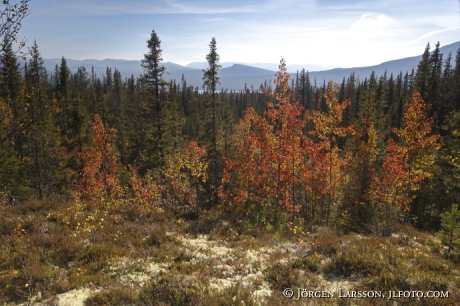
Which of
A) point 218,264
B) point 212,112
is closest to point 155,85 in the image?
point 212,112

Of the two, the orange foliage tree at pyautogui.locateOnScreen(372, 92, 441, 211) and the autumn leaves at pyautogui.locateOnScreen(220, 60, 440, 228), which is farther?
the orange foliage tree at pyautogui.locateOnScreen(372, 92, 441, 211)

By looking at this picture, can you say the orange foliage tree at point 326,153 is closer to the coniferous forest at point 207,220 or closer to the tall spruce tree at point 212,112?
the coniferous forest at point 207,220

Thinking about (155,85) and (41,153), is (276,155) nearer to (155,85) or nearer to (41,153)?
(155,85)

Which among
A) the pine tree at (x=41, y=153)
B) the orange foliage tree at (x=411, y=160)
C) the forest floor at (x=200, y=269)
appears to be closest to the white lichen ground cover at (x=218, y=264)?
the forest floor at (x=200, y=269)

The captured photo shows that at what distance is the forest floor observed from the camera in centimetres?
658

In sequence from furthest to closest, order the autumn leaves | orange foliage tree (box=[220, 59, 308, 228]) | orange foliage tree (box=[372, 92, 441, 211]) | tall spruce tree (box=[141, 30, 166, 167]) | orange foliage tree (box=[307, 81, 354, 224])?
tall spruce tree (box=[141, 30, 166, 167])
orange foliage tree (box=[372, 92, 441, 211])
orange foliage tree (box=[307, 81, 354, 224])
the autumn leaves
orange foliage tree (box=[220, 59, 308, 228])

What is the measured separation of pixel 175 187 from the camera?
15812mm

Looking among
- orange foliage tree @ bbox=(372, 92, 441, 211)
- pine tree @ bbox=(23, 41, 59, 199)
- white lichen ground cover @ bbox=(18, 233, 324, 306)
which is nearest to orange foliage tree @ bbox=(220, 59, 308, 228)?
white lichen ground cover @ bbox=(18, 233, 324, 306)

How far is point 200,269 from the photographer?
8.30 meters

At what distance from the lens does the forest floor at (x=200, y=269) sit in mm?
6579

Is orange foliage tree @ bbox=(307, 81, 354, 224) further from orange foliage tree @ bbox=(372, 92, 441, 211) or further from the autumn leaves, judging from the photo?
orange foliage tree @ bbox=(372, 92, 441, 211)

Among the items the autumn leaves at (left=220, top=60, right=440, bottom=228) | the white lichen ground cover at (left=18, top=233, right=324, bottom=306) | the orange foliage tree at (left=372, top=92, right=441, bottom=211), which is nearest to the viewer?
the white lichen ground cover at (left=18, top=233, right=324, bottom=306)

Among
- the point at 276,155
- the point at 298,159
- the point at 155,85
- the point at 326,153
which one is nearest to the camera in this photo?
the point at 276,155

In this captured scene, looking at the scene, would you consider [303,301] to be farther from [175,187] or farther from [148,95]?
[148,95]
